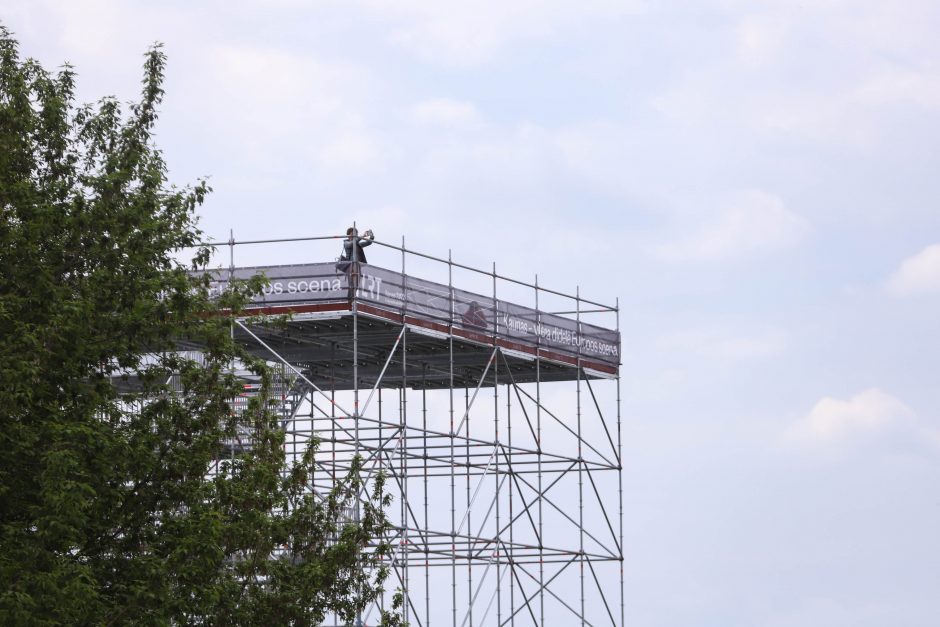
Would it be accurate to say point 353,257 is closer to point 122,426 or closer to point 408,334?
point 408,334

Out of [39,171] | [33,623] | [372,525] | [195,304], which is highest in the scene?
[39,171]

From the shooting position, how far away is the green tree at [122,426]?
958 inches

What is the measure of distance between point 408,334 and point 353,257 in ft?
10.8

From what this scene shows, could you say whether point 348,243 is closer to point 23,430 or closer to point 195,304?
point 195,304

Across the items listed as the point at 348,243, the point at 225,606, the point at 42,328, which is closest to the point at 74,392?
the point at 42,328

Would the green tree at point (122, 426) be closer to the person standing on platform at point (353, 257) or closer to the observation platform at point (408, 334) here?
the observation platform at point (408, 334)

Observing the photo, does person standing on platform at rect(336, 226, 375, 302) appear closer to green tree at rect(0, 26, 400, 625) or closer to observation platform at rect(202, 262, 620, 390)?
observation platform at rect(202, 262, 620, 390)

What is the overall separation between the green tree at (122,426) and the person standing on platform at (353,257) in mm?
8145

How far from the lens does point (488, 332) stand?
42031 mm

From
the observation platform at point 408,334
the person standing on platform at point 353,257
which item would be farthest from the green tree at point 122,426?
the person standing on platform at point 353,257

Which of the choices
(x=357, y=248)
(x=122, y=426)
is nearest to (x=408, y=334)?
(x=357, y=248)

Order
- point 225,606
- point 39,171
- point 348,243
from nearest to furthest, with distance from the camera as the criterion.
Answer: point 225,606 < point 39,171 < point 348,243

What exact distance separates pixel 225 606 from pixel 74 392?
343 centimetres

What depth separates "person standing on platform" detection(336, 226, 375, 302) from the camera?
36781 mm
